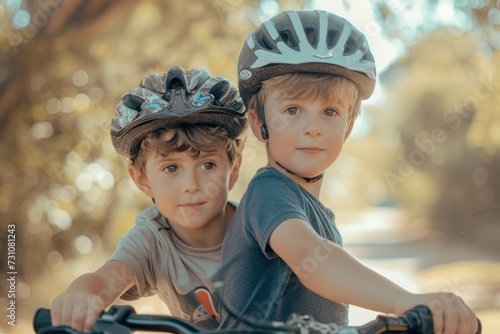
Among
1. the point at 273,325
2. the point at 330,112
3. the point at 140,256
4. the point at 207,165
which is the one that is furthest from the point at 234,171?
the point at 273,325

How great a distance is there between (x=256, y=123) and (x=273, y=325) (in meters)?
1.01

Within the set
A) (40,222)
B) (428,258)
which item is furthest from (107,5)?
(428,258)

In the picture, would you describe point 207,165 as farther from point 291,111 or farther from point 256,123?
point 291,111

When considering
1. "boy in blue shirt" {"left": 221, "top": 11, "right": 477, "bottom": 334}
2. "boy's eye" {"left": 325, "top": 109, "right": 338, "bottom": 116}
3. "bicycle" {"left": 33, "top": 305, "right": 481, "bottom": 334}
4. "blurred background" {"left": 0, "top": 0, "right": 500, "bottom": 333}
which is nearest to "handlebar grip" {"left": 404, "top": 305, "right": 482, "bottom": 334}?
"bicycle" {"left": 33, "top": 305, "right": 481, "bottom": 334}

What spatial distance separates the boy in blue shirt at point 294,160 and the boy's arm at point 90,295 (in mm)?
429

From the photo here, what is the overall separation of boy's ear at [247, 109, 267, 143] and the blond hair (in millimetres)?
76

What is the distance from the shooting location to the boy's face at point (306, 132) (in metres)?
2.40

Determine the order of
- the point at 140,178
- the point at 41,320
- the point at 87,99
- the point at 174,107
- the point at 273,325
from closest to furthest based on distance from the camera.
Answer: the point at 273,325
the point at 41,320
the point at 174,107
the point at 140,178
the point at 87,99

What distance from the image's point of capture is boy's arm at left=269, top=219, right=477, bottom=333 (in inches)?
71.8

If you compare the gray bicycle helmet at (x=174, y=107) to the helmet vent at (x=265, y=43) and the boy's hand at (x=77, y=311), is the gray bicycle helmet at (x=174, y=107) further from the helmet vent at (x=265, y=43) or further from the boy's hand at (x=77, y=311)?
the boy's hand at (x=77, y=311)

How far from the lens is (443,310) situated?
1.82 m

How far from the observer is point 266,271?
2.35 meters

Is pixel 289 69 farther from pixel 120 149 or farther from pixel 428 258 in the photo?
pixel 428 258

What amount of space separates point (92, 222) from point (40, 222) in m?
0.79
